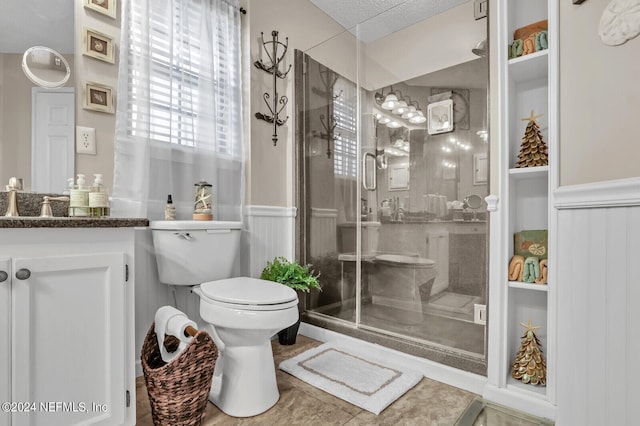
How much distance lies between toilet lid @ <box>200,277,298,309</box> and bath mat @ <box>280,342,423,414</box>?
0.54 metres

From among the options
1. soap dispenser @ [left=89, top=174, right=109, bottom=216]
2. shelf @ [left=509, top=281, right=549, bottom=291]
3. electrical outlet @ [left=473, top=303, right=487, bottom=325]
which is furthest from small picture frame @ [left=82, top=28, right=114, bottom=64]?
electrical outlet @ [left=473, top=303, right=487, bottom=325]

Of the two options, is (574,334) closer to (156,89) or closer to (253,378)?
(253,378)

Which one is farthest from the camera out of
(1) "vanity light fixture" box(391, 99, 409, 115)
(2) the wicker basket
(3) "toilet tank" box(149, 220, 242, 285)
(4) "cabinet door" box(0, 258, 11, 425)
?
(1) "vanity light fixture" box(391, 99, 409, 115)

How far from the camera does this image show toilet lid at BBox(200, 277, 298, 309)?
4.47 ft

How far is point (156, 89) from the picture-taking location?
6.01 ft

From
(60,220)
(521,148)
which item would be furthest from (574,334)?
(60,220)

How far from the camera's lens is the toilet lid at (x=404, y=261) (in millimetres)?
2150

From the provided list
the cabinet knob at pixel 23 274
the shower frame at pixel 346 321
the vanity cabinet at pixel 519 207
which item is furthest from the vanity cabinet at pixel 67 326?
the vanity cabinet at pixel 519 207

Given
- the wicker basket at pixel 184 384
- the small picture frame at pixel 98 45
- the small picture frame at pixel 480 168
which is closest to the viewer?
the wicker basket at pixel 184 384

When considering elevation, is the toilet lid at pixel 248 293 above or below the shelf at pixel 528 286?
below

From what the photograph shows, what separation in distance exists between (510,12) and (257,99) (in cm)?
154

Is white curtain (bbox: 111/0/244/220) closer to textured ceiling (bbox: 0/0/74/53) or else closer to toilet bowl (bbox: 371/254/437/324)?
textured ceiling (bbox: 0/0/74/53)

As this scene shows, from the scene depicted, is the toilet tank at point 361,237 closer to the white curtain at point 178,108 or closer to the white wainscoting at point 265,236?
the white wainscoting at point 265,236

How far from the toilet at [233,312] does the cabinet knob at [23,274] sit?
0.62m
